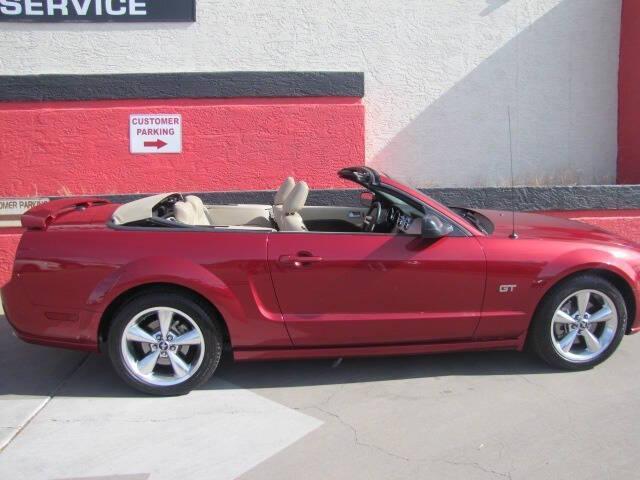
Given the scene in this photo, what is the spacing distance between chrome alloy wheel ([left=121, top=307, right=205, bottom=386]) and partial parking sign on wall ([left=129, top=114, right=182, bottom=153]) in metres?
3.39

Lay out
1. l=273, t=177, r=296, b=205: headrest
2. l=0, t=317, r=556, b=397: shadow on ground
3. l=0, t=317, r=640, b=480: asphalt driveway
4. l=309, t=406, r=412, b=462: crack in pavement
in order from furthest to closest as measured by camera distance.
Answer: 1. l=273, t=177, r=296, b=205: headrest
2. l=0, t=317, r=556, b=397: shadow on ground
3. l=309, t=406, r=412, b=462: crack in pavement
4. l=0, t=317, r=640, b=480: asphalt driveway

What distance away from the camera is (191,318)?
400cm

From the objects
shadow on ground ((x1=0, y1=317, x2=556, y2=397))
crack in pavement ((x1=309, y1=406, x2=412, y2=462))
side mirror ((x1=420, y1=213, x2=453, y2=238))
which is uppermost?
side mirror ((x1=420, y1=213, x2=453, y2=238))

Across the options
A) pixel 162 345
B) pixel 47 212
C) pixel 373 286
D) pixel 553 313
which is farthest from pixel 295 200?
pixel 553 313

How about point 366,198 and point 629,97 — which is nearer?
point 366,198

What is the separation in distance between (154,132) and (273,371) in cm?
361

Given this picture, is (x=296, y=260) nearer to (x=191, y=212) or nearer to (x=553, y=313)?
(x=191, y=212)

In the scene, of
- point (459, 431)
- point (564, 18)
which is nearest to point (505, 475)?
point (459, 431)

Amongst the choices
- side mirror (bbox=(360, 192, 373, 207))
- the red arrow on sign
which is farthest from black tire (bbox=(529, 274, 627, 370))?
the red arrow on sign

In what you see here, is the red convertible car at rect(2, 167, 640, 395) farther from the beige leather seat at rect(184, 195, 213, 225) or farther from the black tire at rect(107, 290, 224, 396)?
the beige leather seat at rect(184, 195, 213, 225)

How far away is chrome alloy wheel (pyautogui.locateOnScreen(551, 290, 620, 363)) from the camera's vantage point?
429 cm

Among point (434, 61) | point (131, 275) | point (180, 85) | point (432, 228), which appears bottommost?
point (131, 275)

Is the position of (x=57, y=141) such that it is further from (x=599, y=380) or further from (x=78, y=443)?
(x=599, y=380)

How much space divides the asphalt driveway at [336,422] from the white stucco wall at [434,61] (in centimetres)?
A: 374
